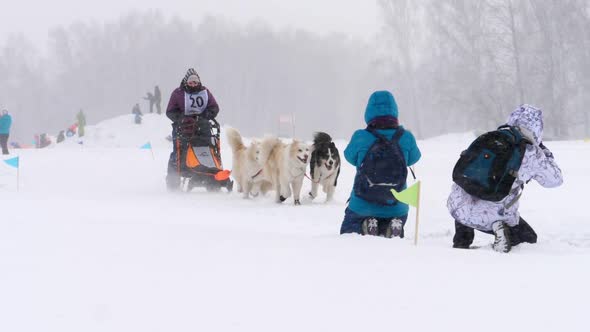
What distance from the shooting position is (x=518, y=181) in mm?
3910

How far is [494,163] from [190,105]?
19.7ft

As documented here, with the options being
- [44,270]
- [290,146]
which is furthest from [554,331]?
[290,146]

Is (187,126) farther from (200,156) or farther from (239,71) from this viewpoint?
(239,71)

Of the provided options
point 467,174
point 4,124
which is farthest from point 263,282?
point 4,124

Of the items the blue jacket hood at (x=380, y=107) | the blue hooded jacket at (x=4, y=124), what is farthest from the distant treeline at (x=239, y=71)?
the blue jacket hood at (x=380, y=107)

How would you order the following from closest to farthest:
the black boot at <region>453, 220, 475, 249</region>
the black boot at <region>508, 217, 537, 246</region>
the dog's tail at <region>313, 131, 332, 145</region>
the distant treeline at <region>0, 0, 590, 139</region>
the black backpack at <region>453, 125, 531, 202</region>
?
1. the black backpack at <region>453, 125, 531, 202</region>
2. the black boot at <region>508, 217, 537, 246</region>
3. the black boot at <region>453, 220, 475, 249</region>
4. the dog's tail at <region>313, 131, 332, 145</region>
5. the distant treeline at <region>0, 0, 590, 139</region>

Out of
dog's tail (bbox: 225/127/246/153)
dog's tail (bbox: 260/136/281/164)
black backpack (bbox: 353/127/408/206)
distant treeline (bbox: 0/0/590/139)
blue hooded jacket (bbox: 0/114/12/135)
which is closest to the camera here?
black backpack (bbox: 353/127/408/206)

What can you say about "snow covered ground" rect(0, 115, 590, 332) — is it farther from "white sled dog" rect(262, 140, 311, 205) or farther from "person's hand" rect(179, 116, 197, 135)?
"person's hand" rect(179, 116, 197, 135)

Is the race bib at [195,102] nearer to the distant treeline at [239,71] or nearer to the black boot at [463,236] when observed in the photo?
the black boot at [463,236]

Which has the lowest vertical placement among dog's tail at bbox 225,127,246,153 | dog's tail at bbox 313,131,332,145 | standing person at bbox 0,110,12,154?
standing person at bbox 0,110,12,154

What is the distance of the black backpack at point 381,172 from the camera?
170 inches

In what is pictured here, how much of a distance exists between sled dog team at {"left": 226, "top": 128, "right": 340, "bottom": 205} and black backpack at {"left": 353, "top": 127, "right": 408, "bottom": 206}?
3587 millimetres

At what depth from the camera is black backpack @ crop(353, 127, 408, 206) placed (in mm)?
4320

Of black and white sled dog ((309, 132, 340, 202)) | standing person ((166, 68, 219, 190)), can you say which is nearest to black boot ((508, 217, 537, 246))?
black and white sled dog ((309, 132, 340, 202))
